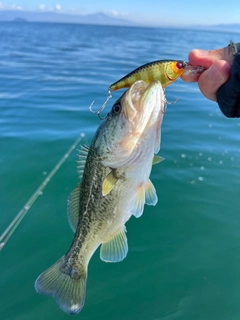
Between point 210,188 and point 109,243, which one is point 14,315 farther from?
point 210,188

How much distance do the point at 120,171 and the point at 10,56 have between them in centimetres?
1922

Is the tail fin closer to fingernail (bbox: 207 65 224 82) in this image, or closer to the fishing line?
the fishing line

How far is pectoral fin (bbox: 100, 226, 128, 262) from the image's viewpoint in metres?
2.52

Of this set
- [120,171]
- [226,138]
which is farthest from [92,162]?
[226,138]

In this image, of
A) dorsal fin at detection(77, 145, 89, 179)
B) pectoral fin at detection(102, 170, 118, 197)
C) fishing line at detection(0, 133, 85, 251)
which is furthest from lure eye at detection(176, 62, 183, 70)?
fishing line at detection(0, 133, 85, 251)

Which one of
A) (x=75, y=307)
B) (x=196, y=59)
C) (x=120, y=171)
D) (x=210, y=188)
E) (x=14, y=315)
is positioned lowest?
(x=14, y=315)

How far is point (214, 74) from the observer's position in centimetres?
227

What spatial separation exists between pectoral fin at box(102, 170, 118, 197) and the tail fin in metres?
0.67

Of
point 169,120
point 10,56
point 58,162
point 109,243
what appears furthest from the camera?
point 10,56

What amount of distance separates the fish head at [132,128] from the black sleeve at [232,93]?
494 millimetres

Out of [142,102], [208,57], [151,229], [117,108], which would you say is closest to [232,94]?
[208,57]

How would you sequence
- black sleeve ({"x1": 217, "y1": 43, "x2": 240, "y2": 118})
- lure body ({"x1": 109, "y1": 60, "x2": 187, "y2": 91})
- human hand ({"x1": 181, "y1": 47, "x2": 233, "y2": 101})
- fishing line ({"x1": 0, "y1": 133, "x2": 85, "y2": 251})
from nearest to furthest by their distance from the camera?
lure body ({"x1": 109, "y1": 60, "x2": 187, "y2": 91}) → black sleeve ({"x1": 217, "y1": 43, "x2": 240, "y2": 118}) → human hand ({"x1": 181, "y1": 47, "x2": 233, "y2": 101}) → fishing line ({"x1": 0, "y1": 133, "x2": 85, "y2": 251})

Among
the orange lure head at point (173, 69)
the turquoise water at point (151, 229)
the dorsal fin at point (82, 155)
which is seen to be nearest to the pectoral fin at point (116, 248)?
the dorsal fin at point (82, 155)

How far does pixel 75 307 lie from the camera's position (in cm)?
234
